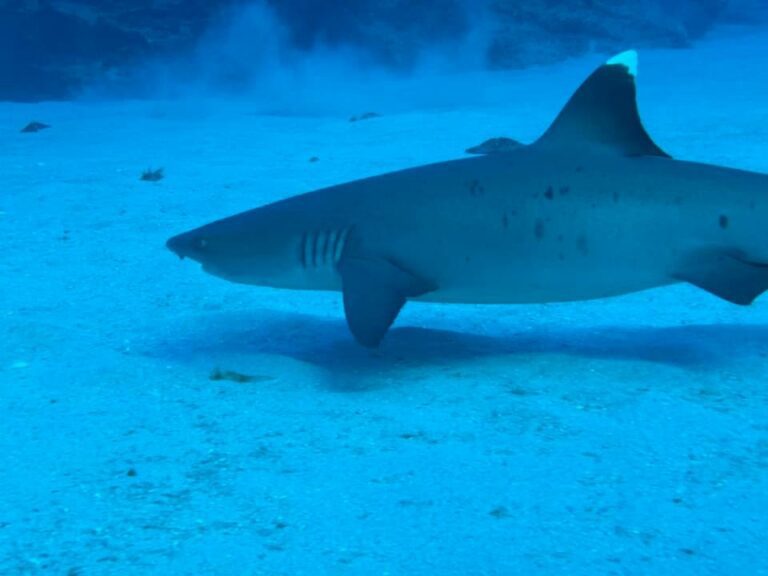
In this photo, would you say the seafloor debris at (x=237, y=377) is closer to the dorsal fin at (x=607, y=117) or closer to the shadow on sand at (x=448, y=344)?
the shadow on sand at (x=448, y=344)

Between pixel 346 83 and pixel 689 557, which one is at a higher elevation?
pixel 346 83

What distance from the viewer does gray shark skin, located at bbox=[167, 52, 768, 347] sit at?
3637mm

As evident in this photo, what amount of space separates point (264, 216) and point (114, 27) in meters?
20.8

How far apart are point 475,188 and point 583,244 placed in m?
0.61

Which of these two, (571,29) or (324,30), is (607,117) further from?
(571,29)

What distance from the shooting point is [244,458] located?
278cm

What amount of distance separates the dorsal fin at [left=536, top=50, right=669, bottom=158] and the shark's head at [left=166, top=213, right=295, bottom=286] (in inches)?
59.9

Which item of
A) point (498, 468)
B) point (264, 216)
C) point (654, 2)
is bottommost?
point (498, 468)

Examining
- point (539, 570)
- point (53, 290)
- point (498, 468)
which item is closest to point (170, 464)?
point (498, 468)

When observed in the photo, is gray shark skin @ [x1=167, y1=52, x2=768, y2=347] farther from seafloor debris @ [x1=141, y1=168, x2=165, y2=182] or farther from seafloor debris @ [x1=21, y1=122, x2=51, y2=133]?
seafloor debris @ [x1=21, y1=122, x2=51, y2=133]

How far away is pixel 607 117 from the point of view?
3.84 m

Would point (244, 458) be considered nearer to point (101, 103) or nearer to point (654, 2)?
point (101, 103)

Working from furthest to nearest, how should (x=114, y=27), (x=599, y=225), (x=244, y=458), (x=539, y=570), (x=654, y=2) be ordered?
(x=654, y=2), (x=114, y=27), (x=599, y=225), (x=244, y=458), (x=539, y=570)

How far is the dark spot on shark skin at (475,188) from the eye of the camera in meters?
3.83
